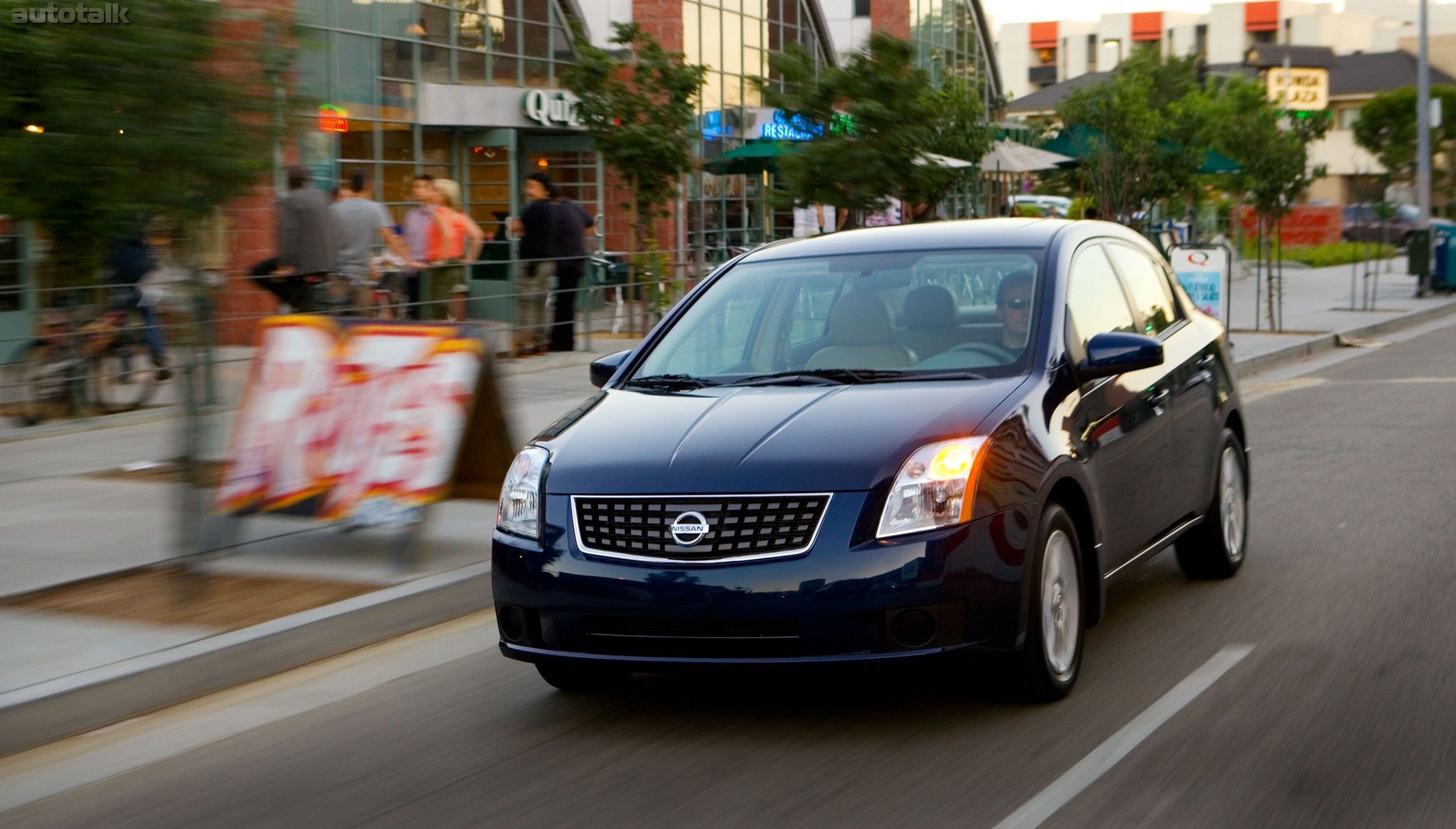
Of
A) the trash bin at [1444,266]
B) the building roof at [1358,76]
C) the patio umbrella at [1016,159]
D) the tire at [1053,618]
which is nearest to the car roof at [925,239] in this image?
the tire at [1053,618]

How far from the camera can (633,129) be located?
22.7 metres

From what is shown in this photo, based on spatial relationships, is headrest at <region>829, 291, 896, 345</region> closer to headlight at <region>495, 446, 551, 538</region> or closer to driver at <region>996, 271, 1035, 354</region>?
driver at <region>996, 271, 1035, 354</region>

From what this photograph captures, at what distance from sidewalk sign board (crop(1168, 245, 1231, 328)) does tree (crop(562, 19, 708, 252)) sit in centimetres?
657

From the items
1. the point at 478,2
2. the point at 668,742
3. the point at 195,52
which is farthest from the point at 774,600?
the point at 478,2

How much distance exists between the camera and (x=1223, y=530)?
7.62m

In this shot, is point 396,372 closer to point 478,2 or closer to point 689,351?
point 689,351

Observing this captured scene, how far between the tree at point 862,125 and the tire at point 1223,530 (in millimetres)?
8389

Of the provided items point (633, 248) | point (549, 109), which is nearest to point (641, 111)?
point (633, 248)

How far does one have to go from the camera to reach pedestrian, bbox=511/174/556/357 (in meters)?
18.1

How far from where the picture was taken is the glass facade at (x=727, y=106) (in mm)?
35812

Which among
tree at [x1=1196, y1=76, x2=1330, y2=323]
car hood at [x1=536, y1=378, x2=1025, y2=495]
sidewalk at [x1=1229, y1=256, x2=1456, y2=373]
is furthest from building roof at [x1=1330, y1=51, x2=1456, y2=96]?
car hood at [x1=536, y1=378, x2=1025, y2=495]

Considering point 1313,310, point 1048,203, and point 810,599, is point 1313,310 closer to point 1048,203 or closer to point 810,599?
point 810,599

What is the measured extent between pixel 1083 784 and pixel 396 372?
429cm

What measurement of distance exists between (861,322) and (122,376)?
939 centimetres
